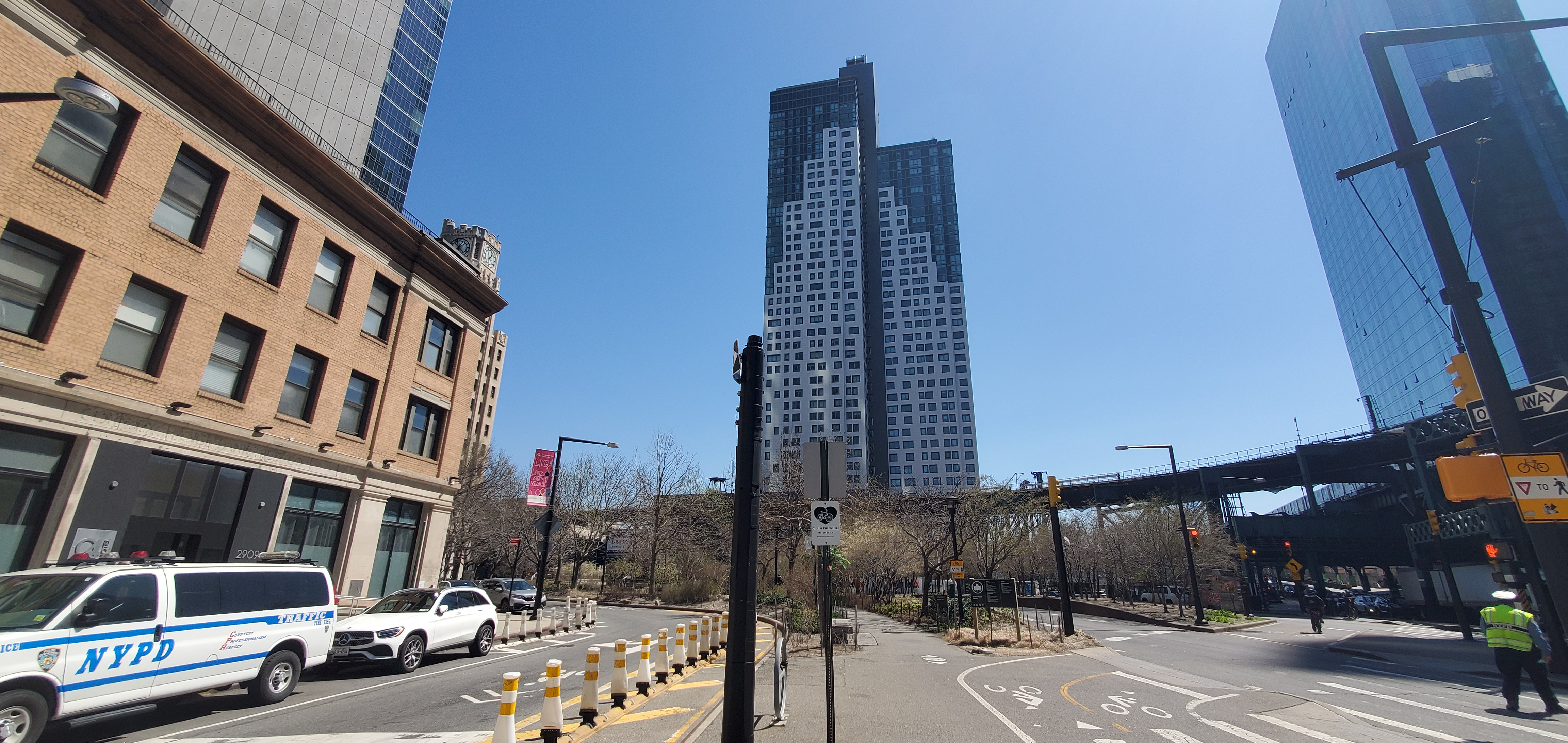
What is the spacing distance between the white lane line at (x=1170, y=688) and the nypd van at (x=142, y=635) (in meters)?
15.0

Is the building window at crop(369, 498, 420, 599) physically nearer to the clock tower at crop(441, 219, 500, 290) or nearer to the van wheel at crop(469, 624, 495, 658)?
the van wheel at crop(469, 624, 495, 658)

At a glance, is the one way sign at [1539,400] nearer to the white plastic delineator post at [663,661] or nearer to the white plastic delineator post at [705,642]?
the white plastic delineator post at [663,661]

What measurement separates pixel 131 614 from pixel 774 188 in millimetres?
140514

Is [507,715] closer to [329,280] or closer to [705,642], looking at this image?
[705,642]

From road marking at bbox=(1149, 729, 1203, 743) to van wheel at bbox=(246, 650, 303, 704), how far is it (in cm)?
1251

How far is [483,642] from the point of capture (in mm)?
14875

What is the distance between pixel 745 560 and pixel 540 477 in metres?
17.7

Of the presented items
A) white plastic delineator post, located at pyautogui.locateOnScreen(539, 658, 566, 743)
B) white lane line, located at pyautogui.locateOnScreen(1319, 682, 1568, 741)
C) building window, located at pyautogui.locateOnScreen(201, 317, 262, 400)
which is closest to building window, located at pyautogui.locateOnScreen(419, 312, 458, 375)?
building window, located at pyautogui.locateOnScreen(201, 317, 262, 400)

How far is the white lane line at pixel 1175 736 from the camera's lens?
7.95m

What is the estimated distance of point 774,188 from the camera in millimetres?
140625

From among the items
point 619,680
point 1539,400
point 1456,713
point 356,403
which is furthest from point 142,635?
point 1539,400

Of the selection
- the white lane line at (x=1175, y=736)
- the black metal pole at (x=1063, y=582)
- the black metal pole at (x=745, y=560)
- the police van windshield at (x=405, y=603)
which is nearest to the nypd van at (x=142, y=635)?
the police van windshield at (x=405, y=603)

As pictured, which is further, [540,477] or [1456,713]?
[540,477]

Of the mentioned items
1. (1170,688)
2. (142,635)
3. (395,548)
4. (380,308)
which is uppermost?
(380,308)
